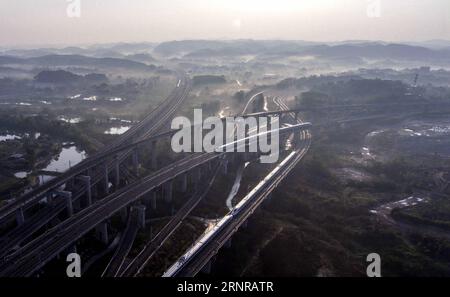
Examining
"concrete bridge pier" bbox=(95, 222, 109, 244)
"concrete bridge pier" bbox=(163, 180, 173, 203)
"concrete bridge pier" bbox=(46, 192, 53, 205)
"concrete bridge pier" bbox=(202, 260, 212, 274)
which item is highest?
"concrete bridge pier" bbox=(46, 192, 53, 205)

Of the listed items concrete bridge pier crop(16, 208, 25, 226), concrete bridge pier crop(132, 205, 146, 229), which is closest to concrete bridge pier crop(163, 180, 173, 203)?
concrete bridge pier crop(132, 205, 146, 229)

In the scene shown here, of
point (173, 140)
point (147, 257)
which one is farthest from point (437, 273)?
point (173, 140)

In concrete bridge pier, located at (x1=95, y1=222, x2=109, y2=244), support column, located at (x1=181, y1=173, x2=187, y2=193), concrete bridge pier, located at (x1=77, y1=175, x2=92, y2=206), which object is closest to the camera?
concrete bridge pier, located at (x1=95, y1=222, x2=109, y2=244)

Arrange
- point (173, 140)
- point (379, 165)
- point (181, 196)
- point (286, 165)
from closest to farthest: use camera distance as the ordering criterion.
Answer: point (181, 196), point (286, 165), point (379, 165), point (173, 140)

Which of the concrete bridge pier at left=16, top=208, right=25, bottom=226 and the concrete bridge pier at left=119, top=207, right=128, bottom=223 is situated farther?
the concrete bridge pier at left=119, top=207, right=128, bottom=223

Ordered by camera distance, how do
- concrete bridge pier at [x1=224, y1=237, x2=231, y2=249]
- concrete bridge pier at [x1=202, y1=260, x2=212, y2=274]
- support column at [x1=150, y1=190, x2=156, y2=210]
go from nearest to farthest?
concrete bridge pier at [x1=202, y1=260, x2=212, y2=274], concrete bridge pier at [x1=224, y1=237, x2=231, y2=249], support column at [x1=150, y1=190, x2=156, y2=210]

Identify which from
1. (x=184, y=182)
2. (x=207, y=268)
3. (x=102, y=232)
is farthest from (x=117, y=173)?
(x=207, y=268)

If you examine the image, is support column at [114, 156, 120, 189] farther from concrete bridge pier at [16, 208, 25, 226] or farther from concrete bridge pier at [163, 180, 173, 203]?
concrete bridge pier at [16, 208, 25, 226]

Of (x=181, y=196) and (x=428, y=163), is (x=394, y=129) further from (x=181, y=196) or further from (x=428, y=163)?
(x=181, y=196)

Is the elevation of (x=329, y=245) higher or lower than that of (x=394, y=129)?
lower

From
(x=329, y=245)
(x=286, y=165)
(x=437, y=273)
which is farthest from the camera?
(x=286, y=165)
